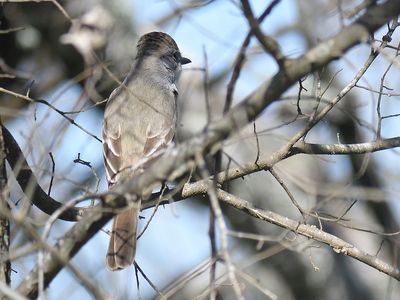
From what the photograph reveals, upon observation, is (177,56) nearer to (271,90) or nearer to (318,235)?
(318,235)

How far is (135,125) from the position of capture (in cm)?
662

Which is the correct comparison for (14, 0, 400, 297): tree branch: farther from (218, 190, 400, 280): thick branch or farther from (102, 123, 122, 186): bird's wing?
(102, 123, 122, 186): bird's wing

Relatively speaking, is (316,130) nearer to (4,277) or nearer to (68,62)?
(68,62)

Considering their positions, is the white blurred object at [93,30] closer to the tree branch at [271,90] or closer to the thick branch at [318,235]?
the thick branch at [318,235]

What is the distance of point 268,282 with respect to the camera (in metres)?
11.5

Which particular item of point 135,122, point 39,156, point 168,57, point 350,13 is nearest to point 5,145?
point 39,156

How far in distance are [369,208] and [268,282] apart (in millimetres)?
2155

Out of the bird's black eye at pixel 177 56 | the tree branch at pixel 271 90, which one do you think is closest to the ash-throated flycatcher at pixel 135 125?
the bird's black eye at pixel 177 56

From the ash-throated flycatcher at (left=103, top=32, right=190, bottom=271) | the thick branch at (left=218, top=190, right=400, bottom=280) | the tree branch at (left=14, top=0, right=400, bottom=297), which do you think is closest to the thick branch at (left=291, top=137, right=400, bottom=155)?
the thick branch at (left=218, top=190, right=400, bottom=280)

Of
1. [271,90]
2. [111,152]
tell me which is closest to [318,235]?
[271,90]

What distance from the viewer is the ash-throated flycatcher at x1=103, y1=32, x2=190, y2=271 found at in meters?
5.45

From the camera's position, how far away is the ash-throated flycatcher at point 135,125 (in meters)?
5.45

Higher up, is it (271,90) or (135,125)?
(135,125)

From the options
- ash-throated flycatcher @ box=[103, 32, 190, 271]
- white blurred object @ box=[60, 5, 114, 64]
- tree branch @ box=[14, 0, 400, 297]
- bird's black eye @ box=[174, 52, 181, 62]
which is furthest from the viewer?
white blurred object @ box=[60, 5, 114, 64]
